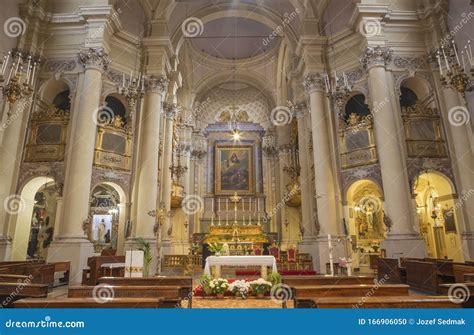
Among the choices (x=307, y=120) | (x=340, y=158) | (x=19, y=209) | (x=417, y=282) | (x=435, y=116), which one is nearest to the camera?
(x=417, y=282)

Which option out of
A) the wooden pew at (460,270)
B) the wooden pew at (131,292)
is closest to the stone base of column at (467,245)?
the wooden pew at (460,270)

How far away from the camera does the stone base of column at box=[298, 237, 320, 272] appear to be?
13.3 metres

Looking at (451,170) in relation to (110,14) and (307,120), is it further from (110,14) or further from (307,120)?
(110,14)

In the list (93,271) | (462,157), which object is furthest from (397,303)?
(462,157)

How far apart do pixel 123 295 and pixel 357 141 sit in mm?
10893

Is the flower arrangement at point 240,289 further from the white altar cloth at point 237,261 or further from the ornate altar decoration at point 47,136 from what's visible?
the ornate altar decoration at point 47,136

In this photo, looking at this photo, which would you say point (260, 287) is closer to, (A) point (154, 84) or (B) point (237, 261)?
(B) point (237, 261)

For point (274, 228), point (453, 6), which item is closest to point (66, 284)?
point (274, 228)

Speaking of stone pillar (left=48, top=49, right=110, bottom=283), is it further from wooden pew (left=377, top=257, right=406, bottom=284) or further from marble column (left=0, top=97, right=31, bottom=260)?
wooden pew (left=377, top=257, right=406, bottom=284)

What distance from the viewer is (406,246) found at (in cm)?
1068

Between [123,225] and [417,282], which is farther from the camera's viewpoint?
[123,225]

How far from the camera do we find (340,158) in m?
13.5

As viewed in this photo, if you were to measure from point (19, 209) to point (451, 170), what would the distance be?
51.7 feet

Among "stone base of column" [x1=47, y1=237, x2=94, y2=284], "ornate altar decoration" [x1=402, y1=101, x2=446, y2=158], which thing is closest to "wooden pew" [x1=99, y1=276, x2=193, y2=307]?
"stone base of column" [x1=47, y1=237, x2=94, y2=284]
